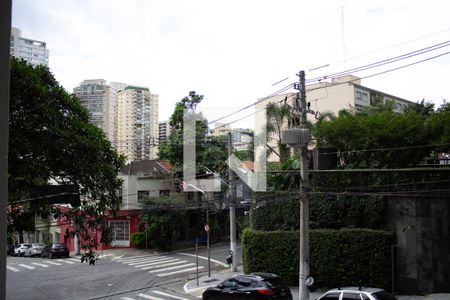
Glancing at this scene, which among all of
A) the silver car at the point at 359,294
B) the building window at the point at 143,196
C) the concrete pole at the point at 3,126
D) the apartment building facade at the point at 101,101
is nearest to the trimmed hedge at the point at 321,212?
the silver car at the point at 359,294

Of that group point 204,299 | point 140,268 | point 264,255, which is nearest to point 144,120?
point 140,268

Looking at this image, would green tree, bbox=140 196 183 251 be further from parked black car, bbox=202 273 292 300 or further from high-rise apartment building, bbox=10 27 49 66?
high-rise apartment building, bbox=10 27 49 66

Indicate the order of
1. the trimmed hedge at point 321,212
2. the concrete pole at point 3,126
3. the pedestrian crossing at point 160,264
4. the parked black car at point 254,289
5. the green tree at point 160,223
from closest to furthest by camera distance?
the concrete pole at point 3,126, the parked black car at point 254,289, the trimmed hedge at point 321,212, the pedestrian crossing at point 160,264, the green tree at point 160,223

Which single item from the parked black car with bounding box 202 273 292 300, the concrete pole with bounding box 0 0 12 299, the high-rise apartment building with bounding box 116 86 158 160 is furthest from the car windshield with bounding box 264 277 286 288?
the concrete pole with bounding box 0 0 12 299

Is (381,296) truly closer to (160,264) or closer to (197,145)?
(160,264)

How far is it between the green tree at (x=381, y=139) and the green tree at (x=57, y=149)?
54.9 feet

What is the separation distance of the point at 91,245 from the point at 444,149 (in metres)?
19.9

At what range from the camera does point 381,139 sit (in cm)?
2425

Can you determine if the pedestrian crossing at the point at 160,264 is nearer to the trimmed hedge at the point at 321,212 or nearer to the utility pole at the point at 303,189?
the trimmed hedge at the point at 321,212

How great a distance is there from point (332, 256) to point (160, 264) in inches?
550

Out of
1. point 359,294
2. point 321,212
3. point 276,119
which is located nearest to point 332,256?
point 321,212

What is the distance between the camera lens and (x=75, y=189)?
→ 892cm

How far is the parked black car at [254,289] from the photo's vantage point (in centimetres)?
1467

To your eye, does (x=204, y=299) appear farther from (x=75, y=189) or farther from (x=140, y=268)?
(x=140, y=268)
